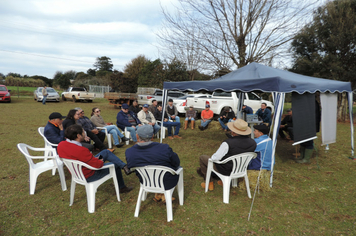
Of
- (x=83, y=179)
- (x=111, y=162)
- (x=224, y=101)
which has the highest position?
(x=224, y=101)

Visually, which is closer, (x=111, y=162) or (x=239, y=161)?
(x=239, y=161)

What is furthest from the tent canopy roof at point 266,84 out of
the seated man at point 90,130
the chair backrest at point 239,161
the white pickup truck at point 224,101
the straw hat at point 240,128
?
the white pickup truck at point 224,101

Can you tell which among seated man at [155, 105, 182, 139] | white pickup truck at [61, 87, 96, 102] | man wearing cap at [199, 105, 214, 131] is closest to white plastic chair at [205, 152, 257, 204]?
seated man at [155, 105, 182, 139]

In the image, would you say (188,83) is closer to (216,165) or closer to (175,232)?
(216,165)

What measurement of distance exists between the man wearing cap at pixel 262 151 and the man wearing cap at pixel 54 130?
3667 millimetres

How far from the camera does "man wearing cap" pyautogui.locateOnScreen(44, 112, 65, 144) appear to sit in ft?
13.4

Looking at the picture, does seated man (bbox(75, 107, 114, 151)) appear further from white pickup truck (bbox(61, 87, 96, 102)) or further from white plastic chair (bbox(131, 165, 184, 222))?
white pickup truck (bbox(61, 87, 96, 102))

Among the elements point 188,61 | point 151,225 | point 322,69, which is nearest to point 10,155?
point 151,225

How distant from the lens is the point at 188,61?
16953mm

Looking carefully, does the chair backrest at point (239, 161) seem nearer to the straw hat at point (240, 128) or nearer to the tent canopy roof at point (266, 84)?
the straw hat at point (240, 128)

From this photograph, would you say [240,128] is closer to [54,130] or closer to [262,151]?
[262,151]

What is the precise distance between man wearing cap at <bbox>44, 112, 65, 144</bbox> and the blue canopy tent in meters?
3.15

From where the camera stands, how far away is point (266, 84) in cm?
436

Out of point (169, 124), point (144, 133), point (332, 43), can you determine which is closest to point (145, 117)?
point (169, 124)
